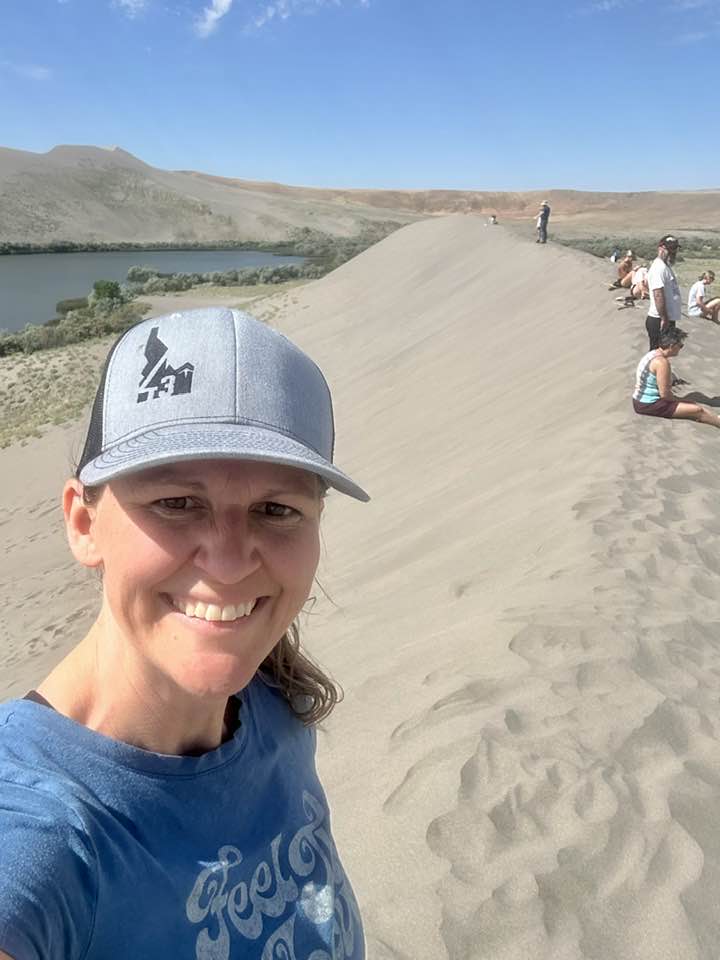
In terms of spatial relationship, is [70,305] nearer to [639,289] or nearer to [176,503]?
[639,289]

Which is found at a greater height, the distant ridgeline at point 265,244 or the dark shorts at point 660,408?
the dark shorts at point 660,408

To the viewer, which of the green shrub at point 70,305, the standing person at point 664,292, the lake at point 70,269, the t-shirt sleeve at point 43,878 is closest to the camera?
the t-shirt sleeve at point 43,878

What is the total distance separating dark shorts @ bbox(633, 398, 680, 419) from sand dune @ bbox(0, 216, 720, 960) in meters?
0.11

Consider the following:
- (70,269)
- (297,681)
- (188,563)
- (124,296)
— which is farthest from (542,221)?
(70,269)

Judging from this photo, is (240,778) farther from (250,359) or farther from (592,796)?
(592,796)

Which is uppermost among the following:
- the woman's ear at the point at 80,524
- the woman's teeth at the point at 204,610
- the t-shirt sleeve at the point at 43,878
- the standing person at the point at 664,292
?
the woman's ear at the point at 80,524

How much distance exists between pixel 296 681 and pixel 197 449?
0.69 meters

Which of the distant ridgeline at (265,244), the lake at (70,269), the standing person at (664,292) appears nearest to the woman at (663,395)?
the standing person at (664,292)

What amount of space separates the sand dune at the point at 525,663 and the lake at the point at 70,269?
28.6 meters

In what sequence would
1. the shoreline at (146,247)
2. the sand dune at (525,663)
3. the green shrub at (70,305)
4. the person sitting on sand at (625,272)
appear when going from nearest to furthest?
the sand dune at (525,663) → the person sitting on sand at (625,272) → the green shrub at (70,305) → the shoreline at (146,247)

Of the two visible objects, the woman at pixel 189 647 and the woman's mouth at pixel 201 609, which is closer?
the woman at pixel 189 647

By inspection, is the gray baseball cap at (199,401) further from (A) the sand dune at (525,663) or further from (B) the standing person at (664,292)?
(B) the standing person at (664,292)

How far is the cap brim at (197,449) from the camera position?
118 cm

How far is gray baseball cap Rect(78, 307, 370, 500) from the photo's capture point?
120 cm
